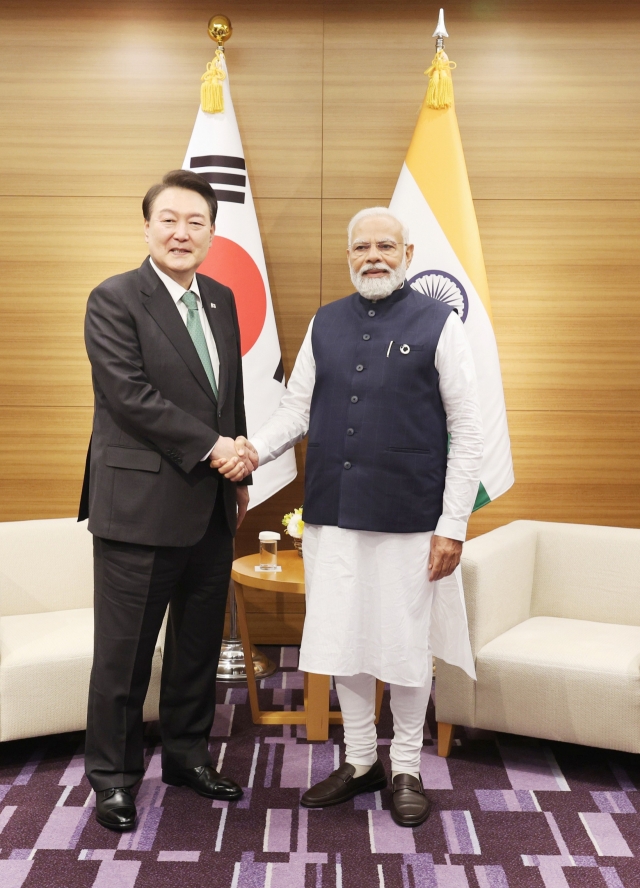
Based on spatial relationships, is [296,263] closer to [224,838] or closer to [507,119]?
[507,119]

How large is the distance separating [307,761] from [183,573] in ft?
2.74

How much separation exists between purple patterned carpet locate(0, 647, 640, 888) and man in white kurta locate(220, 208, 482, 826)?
13 centimetres

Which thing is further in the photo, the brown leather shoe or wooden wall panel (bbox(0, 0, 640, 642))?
wooden wall panel (bbox(0, 0, 640, 642))

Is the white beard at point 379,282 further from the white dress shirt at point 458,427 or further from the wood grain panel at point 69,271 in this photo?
the wood grain panel at point 69,271

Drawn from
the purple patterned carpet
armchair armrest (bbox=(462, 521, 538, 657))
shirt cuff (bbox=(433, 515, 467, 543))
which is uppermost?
shirt cuff (bbox=(433, 515, 467, 543))

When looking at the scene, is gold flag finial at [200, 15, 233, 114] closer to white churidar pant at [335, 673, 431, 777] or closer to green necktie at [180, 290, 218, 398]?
green necktie at [180, 290, 218, 398]

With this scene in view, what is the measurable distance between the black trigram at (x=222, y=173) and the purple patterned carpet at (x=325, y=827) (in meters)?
2.23

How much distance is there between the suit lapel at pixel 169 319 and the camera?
2.31 m

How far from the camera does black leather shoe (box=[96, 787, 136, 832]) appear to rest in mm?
2297

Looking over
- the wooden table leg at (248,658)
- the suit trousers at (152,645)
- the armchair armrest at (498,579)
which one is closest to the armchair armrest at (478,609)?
the armchair armrest at (498,579)

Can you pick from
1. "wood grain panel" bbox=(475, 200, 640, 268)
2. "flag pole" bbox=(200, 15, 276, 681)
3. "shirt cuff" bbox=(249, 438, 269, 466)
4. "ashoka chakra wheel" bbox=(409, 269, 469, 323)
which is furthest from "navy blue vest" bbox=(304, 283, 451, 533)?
"wood grain panel" bbox=(475, 200, 640, 268)

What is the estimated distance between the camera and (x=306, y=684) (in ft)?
10.2

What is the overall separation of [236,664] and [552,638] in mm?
1420

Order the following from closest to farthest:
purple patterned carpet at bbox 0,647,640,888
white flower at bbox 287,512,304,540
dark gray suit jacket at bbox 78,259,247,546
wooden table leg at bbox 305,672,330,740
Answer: purple patterned carpet at bbox 0,647,640,888, dark gray suit jacket at bbox 78,259,247,546, wooden table leg at bbox 305,672,330,740, white flower at bbox 287,512,304,540
